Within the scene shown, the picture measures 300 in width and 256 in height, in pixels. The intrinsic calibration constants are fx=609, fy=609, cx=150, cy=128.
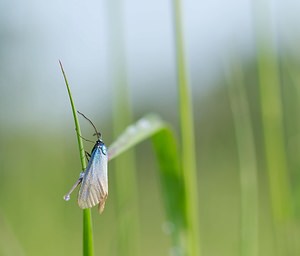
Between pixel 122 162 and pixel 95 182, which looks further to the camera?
pixel 122 162

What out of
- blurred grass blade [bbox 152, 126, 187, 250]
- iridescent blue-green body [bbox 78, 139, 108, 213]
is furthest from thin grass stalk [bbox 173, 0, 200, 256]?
iridescent blue-green body [bbox 78, 139, 108, 213]

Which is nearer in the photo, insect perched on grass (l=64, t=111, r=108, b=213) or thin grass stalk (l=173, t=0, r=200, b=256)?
insect perched on grass (l=64, t=111, r=108, b=213)

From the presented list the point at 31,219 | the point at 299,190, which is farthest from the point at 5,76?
the point at 299,190

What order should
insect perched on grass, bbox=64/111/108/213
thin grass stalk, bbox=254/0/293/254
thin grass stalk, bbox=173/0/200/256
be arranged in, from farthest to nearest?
thin grass stalk, bbox=254/0/293/254 < thin grass stalk, bbox=173/0/200/256 < insect perched on grass, bbox=64/111/108/213

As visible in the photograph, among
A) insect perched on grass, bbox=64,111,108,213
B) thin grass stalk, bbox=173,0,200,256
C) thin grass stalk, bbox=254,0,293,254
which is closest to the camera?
insect perched on grass, bbox=64,111,108,213

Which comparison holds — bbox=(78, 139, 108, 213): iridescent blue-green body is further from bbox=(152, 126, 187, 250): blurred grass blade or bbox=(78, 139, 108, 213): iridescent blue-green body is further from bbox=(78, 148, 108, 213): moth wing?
bbox=(152, 126, 187, 250): blurred grass blade

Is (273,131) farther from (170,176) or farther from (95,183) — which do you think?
(95,183)

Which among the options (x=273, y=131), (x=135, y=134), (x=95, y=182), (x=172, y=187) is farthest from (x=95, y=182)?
(x=273, y=131)
